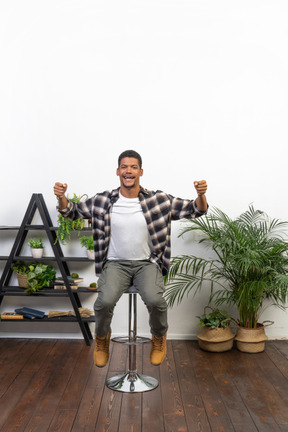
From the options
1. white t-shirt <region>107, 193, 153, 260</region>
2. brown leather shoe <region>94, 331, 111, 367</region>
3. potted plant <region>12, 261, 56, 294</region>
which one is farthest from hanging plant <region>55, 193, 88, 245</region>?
brown leather shoe <region>94, 331, 111, 367</region>

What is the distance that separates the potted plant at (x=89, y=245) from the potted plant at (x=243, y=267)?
66cm

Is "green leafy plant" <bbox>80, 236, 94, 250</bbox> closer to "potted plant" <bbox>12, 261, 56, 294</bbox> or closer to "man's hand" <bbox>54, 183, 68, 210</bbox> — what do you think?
"potted plant" <bbox>12, 261, 56, 294</bbox>

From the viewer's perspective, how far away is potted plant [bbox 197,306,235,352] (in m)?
3.95

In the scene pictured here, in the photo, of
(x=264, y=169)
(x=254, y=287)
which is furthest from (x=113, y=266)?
(x=264, y=169)

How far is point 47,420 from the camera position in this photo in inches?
105

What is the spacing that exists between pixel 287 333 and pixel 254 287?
0.88 m

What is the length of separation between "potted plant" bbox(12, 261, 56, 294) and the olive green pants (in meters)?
1.12

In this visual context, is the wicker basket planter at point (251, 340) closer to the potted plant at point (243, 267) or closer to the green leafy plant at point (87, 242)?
the potted plant at point (243, 267)

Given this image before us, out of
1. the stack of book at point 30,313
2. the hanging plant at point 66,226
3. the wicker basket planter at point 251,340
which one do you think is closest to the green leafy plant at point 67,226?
the hanging plant at point 66,226

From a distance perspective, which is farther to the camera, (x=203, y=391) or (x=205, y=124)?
(x=205, y=124)

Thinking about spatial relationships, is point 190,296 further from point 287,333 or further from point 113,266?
point 113,266

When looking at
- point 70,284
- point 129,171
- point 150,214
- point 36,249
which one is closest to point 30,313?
point 70,284

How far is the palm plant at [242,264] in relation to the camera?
3807mm

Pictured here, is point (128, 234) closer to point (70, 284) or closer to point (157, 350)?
point (157, 350)
